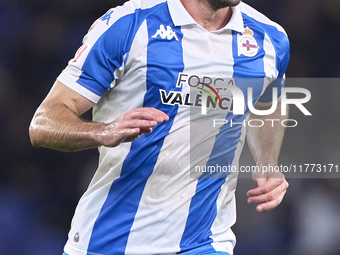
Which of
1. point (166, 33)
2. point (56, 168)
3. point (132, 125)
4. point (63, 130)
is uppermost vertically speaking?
point (166, 33)

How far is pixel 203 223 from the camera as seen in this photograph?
2.58 meters

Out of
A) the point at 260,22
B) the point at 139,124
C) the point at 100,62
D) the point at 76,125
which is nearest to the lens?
the point at 139,124

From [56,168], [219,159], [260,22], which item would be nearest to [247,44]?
[260,22]

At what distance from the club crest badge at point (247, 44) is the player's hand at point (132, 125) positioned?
35.4 inches

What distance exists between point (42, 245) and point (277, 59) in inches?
111

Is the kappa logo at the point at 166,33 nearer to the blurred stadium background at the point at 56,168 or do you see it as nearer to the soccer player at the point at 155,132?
the soccer player at the point at 155,132

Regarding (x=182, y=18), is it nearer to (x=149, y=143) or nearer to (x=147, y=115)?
(x=149, y=143)

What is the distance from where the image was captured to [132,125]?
196cm

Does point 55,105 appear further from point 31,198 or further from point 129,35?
point 31,198

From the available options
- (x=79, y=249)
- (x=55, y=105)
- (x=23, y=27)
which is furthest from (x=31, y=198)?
(x=55, y=105)

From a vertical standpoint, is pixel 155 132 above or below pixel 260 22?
below

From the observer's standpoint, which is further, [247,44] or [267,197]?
[247,44]

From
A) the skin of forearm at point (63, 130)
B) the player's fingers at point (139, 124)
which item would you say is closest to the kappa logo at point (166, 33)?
the skin of forearm at point (63, 130)

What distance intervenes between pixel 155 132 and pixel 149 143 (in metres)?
0.06
